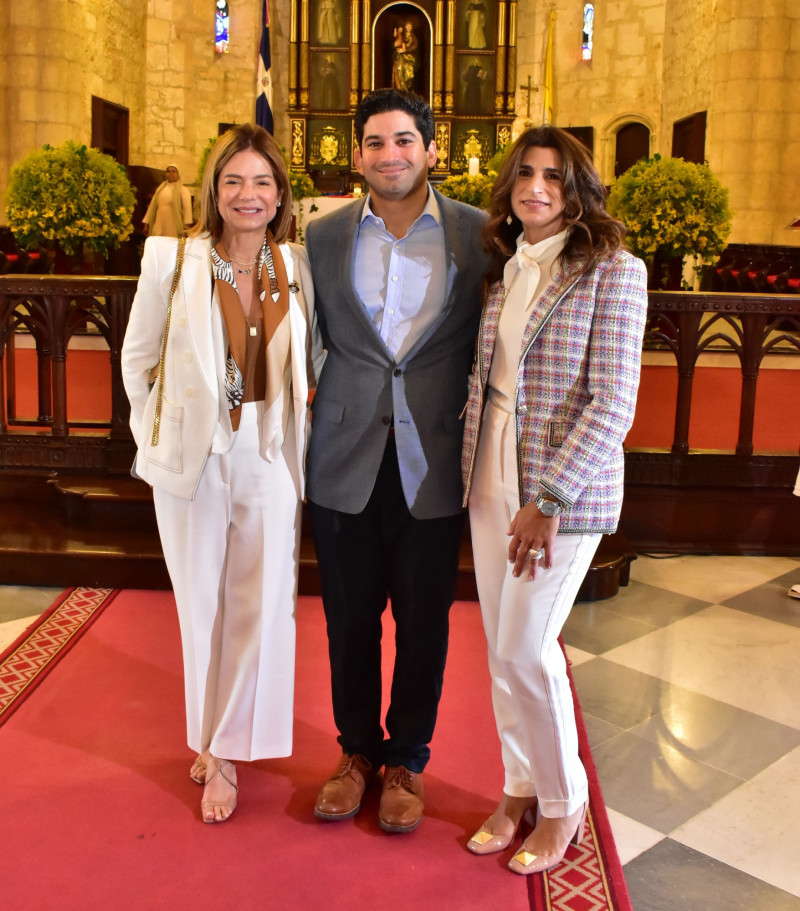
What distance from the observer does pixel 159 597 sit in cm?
384

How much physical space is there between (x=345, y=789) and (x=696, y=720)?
1158 mm

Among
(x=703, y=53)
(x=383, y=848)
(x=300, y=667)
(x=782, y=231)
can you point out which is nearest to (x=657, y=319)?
(x=300, y=667)

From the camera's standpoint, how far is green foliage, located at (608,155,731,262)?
16.2 feet

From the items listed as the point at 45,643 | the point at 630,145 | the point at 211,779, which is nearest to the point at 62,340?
the point at 45,643

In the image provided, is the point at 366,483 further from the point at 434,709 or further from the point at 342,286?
the point at 434,709

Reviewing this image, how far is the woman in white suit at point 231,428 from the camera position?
220cm

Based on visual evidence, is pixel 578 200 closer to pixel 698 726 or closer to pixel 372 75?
pixel 698 726

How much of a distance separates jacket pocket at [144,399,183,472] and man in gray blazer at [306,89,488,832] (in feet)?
0.99

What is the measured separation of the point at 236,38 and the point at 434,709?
558 inches

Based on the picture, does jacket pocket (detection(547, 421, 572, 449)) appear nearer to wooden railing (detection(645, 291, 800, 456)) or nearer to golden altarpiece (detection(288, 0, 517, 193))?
wooden railing (detection(645, 291, 800, 456))

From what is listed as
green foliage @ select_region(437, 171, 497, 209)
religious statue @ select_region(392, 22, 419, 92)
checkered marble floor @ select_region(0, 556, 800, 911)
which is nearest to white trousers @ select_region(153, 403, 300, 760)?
checkered marble floor @ select_region(0, 556, 800, 911)

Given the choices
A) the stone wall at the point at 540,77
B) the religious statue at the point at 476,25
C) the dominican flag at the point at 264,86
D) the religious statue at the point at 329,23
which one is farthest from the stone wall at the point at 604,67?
the dominican flag at the point at 264,86

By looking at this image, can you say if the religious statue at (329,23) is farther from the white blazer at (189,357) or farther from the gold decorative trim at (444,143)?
the white blazer at (189,357)

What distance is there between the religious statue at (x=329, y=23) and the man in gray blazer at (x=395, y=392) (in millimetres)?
12855
